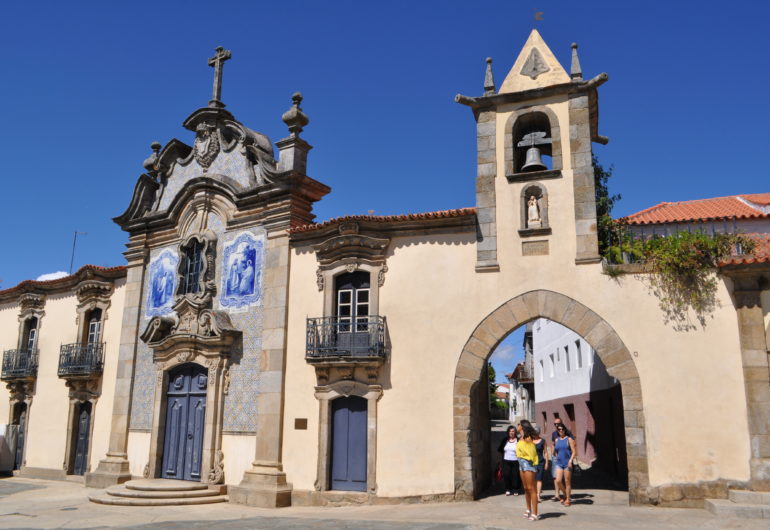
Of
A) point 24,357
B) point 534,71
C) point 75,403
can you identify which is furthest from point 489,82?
point 24,357

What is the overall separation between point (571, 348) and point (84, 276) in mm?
Result: 15393

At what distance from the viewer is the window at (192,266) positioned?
15.7 meters

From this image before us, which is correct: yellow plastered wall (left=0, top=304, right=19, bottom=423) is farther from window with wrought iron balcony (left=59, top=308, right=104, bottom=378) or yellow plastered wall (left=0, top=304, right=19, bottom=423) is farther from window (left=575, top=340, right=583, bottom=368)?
window (left=575, top=340, right=583, bottom=368)

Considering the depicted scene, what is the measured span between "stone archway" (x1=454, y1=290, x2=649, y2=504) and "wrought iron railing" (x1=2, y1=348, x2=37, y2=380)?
13776 mm

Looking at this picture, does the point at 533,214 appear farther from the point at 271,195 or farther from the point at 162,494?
the point at 162,494

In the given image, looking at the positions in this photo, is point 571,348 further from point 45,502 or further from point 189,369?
point 45,502

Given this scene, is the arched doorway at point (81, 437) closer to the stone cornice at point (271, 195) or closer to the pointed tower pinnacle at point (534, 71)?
the stone cornice at point (271, 195)

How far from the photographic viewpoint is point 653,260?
37.4 feet

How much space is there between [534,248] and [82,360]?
1260 centimetres

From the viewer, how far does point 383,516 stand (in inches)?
422

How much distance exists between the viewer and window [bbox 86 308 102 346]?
59.1 ft

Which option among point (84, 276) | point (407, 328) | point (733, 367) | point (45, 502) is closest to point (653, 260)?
point (733, 367)

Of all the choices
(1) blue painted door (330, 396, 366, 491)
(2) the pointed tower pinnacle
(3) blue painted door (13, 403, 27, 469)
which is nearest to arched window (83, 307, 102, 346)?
(3) blue painted door (13, 403, 27, 469)

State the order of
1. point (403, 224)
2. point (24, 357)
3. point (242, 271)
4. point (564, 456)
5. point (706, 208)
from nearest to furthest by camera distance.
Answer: point (564, 456)
point (403, 224)
point (242, 271)
point (706, 208)
point (24, 357)
